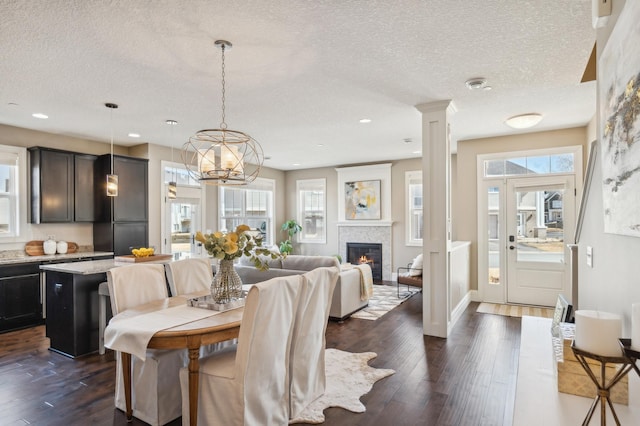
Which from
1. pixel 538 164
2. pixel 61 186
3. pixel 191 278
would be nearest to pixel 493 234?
pixel 538 164

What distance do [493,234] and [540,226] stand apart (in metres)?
0.65

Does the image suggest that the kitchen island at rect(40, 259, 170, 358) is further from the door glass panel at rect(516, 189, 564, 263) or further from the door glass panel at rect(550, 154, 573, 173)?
the door glass panel at rect(550, 154, 573, 173)

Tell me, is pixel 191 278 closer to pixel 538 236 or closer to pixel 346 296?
pixel 346 296

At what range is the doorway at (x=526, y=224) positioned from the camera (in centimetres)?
529

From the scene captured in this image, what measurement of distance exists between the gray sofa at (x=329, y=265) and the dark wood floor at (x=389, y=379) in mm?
314

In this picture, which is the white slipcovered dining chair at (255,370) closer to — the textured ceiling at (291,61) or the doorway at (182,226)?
the textured ceiling at (291,61)

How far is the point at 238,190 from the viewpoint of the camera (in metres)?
7.99

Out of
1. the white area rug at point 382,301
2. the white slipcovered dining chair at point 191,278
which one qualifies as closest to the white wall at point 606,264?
the white slipcovered dining chair at point 191,278

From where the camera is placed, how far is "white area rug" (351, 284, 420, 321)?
5.12 m

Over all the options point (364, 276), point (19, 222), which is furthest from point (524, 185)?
point (19, 222)

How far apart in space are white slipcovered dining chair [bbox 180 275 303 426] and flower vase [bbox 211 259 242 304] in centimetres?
43

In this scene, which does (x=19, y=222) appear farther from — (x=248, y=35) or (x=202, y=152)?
(x=248, y=35)

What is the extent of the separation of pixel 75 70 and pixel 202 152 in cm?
139

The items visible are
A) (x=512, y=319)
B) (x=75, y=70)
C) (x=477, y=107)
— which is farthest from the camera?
(x=512, y=319)
